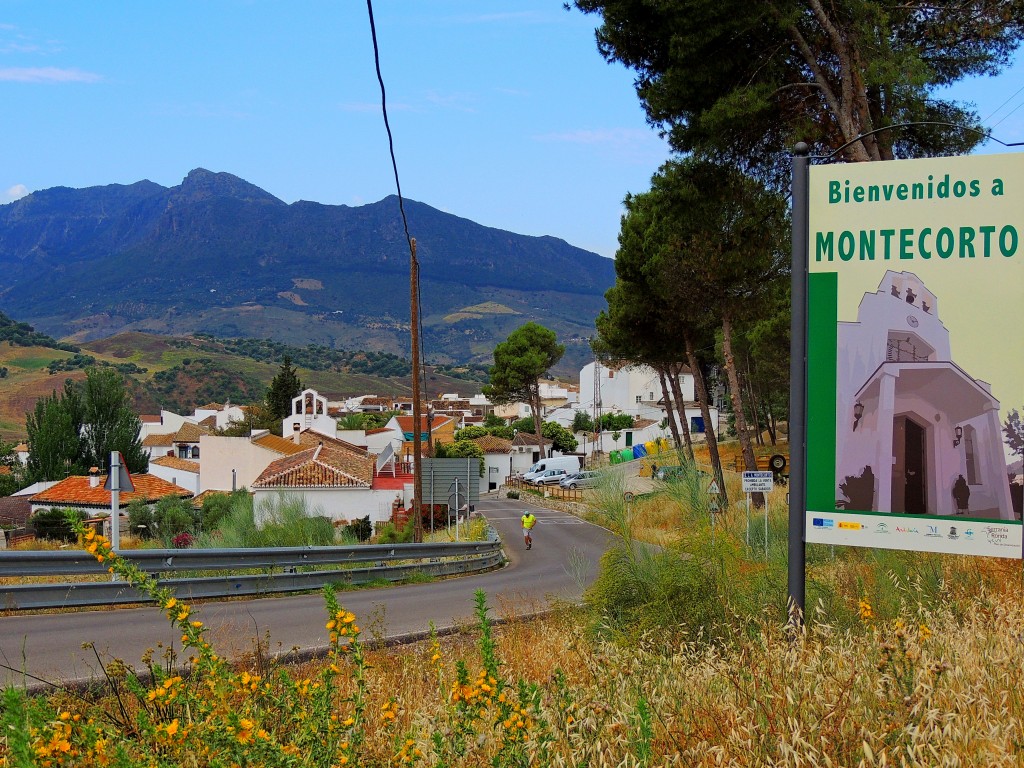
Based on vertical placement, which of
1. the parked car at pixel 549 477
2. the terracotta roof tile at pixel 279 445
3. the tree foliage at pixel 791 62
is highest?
the tree foliage at pixel 791 62

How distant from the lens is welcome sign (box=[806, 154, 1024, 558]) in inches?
251

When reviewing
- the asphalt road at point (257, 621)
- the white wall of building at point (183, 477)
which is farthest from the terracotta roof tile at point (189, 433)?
the asphalt road at point (257, 621)

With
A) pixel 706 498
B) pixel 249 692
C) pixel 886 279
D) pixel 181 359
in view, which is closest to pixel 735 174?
pixel 706 498

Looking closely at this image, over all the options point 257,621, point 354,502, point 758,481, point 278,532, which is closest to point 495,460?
point 354,502

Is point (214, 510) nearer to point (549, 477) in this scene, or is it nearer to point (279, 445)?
point (279, 445)

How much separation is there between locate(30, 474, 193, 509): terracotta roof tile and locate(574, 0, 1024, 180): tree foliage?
3821cm

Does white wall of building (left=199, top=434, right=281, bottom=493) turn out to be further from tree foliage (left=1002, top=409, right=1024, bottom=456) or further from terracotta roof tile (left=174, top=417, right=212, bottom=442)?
tree foliage (left=1002, top=409, right=1024, bottom=456)

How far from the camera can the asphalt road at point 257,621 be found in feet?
28.7

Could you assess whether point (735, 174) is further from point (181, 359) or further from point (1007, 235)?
point (181, 359)

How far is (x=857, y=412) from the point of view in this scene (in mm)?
6652

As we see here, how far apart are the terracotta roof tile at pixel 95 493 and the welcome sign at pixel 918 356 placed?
44586mm

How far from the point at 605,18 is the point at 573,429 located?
278 feet

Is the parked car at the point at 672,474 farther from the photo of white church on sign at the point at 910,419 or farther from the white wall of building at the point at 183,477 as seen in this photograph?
the white wall of building at the point at 183,477

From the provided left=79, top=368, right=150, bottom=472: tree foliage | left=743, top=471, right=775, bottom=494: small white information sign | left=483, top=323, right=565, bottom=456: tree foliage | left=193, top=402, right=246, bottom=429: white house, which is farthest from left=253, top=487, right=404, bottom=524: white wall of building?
left=193, top=402, right=246, bottom=429: white house
